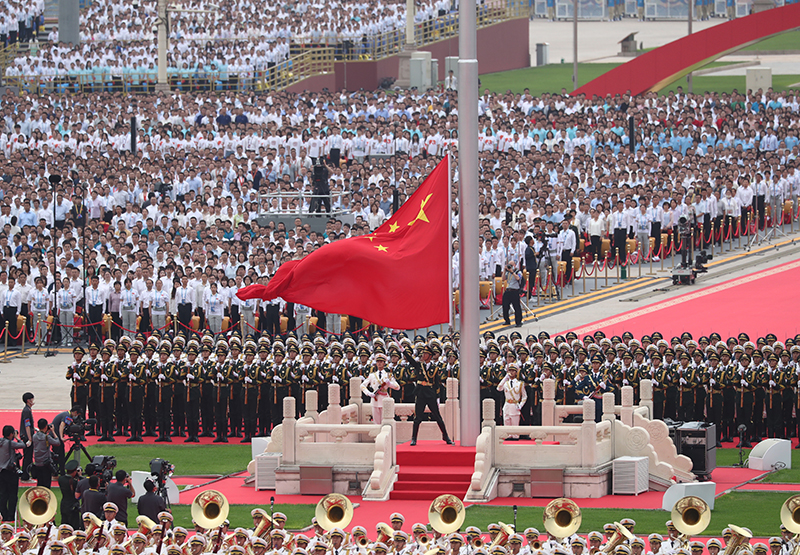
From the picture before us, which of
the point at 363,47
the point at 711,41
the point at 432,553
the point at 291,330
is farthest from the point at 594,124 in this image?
the point at 432,553

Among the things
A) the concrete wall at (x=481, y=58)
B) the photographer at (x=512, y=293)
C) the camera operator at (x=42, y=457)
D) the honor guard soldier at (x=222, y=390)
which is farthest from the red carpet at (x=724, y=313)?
the concrete wall at (x=481, y=58)

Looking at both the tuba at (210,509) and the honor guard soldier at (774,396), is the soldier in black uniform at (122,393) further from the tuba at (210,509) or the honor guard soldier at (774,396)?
the honor guard soldier at (774,396)

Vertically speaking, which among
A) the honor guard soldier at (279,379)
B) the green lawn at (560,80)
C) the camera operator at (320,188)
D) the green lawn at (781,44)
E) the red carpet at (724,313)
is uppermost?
the green lawn at (781,44)

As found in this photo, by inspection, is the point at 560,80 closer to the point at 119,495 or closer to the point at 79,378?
the point at 79,378

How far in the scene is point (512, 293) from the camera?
93.7ft

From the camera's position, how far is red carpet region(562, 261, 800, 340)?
91.2 ft

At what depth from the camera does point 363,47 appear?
54.3 meters

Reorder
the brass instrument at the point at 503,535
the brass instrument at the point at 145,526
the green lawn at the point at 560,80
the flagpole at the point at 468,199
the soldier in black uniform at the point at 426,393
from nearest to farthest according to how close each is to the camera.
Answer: the brass instrument at the point at 503,535, the brass instrument at the point at 145,526, the flagpole at the point at 468,199, the soldier in black uniform at the point at 426,393, the green lawn at the point at 560,80

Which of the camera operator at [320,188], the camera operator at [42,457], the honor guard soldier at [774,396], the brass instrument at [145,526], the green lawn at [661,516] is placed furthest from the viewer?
the camera operator at [320,188]

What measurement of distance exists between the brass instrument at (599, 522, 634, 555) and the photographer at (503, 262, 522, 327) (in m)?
14.2

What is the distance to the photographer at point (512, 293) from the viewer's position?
28.4 metres

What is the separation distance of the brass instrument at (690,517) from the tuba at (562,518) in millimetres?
999

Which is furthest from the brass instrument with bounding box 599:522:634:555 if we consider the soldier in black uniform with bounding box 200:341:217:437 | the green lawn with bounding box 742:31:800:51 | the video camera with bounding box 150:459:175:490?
the green lawn with bounding box 742:31:800:51

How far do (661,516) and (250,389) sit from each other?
7.80 metres
